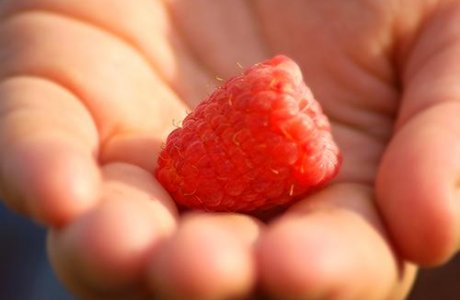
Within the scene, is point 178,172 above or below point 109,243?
below

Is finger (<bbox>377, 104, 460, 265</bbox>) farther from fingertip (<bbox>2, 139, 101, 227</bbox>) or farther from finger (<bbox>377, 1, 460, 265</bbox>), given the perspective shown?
fingertip (<bbox>2, 139, 101, 227</bbox>)

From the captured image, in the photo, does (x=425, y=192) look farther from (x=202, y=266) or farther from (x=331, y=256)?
(x=202, y=266)

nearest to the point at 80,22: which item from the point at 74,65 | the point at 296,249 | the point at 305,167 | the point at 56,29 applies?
the point at 56,29

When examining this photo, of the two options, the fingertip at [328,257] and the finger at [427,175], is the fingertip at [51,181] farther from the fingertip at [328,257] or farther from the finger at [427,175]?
the finger at [427,175]

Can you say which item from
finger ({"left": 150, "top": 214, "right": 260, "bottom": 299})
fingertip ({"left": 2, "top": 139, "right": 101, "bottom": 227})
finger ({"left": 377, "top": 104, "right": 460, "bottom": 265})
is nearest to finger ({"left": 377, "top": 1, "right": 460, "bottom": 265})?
finger ({"left": 377, "top": 104, "right": 460, "bottom": 265})

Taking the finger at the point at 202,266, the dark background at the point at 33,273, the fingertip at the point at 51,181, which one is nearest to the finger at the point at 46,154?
the fingertip at the point at 51,181

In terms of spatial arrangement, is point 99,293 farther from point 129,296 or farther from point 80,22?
point 80,22
